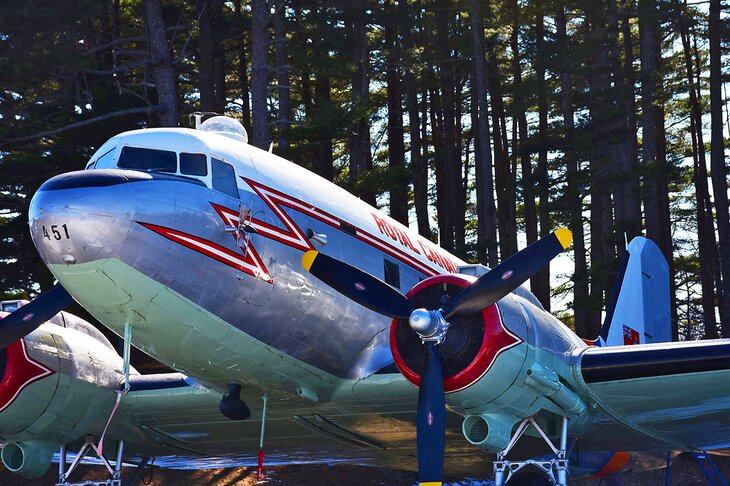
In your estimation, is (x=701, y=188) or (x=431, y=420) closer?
(x=431, y=420)

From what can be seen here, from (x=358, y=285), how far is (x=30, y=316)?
162 inches

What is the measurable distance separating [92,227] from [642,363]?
5.90 meters

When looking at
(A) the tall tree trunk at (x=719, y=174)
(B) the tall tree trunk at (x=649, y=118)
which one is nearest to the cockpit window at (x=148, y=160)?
(B) the tall tree trunk at (x=649, y=118)

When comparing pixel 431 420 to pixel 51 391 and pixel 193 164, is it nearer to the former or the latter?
pixel 193 164

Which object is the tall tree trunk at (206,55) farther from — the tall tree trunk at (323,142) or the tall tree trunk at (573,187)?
the tall tree trunk at (573,187)

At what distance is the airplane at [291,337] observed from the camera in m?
9.59

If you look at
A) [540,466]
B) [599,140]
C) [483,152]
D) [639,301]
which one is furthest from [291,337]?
[483,152]

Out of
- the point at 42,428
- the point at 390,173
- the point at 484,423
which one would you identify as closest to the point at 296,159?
the point at 390,173

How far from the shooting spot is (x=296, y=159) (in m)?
27.5

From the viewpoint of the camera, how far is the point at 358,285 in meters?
10.3

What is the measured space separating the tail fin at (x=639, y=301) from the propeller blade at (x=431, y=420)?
217 inches

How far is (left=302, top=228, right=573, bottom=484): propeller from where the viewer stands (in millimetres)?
9719

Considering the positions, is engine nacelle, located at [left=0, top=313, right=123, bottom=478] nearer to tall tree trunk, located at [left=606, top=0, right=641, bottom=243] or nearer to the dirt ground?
the dirt ground

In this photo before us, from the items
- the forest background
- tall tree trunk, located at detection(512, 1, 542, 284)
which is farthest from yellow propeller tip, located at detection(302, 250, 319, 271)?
tall tree trunk, located at detection(512, 1, 542, 284)
